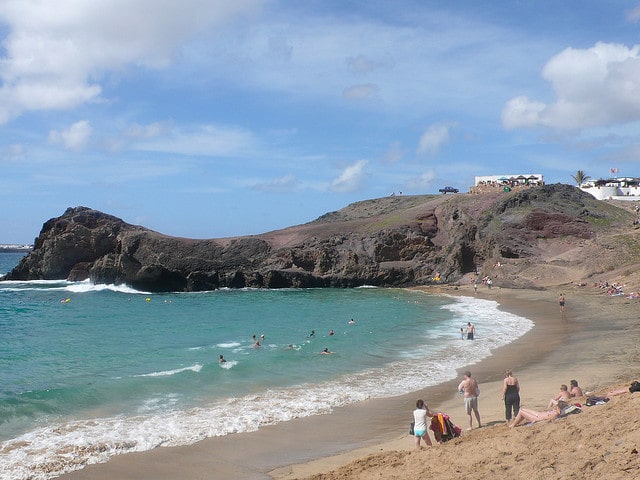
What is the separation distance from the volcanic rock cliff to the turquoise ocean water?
15.1 m

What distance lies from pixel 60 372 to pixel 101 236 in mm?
50935

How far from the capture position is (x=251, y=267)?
69.2m

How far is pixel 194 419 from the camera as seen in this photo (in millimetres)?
16125

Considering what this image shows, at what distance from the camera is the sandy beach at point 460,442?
887cm

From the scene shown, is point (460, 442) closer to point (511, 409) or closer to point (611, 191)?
point (511, 409)

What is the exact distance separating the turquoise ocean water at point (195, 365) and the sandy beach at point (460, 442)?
100cm

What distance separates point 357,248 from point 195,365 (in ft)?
151

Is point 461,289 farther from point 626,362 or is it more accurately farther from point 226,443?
point 226,443

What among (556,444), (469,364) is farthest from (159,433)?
(469,364)

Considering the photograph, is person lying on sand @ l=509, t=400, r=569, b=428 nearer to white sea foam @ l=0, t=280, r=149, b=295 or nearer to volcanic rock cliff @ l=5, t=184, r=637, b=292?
volcanic rock cliff @ l=5, t=184, r=637, b=292

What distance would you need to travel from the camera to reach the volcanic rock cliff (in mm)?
62250

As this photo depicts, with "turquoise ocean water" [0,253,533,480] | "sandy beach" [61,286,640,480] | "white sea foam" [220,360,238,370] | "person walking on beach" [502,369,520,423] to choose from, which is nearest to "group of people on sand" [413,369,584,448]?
"person walking on beach" [502,369,520,423]

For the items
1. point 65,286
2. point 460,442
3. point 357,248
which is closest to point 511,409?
point 460,442

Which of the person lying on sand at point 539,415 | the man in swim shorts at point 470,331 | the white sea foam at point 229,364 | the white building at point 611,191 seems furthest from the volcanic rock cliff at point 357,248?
the person lying on sand at point 539,415
